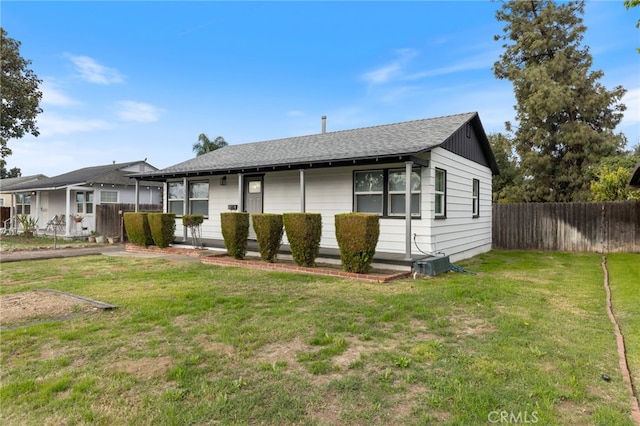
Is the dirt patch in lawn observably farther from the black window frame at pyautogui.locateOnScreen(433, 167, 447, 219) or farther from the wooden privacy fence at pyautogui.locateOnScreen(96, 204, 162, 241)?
the wooden privacy fence at pyautogui.locateOnScreen(96, 204, 162, 241)

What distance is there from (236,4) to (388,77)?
807 centimetres

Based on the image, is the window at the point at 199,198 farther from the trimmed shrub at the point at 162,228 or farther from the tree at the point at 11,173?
the tree at the point at 11,173

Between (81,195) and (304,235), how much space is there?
1603 centimetres

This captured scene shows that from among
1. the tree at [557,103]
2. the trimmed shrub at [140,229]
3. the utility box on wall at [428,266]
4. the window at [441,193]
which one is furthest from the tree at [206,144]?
the utility box on wall at [428,266]

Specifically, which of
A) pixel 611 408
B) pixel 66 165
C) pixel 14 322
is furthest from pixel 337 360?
pixel 66 165

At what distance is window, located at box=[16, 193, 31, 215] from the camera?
853 inches

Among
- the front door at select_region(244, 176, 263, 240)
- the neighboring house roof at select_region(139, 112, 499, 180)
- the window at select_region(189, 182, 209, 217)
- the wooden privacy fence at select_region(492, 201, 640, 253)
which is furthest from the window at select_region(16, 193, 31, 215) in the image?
the wooden privacy fence at select_region(492, 201, 640, 253)

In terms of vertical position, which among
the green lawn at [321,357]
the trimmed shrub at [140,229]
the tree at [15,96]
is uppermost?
the tree at [15,96]

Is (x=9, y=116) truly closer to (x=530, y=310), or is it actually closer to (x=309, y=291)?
(x=309, y=291)

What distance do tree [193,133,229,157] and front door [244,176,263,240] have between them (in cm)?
1921

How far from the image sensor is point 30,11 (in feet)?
32.7

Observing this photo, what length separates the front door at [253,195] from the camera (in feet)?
38.2

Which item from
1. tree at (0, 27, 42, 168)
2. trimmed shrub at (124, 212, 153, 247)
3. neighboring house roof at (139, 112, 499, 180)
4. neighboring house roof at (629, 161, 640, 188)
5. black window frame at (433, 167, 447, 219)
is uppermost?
tree at (0, 27, 42, 168)

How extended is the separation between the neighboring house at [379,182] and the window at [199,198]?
4cm
